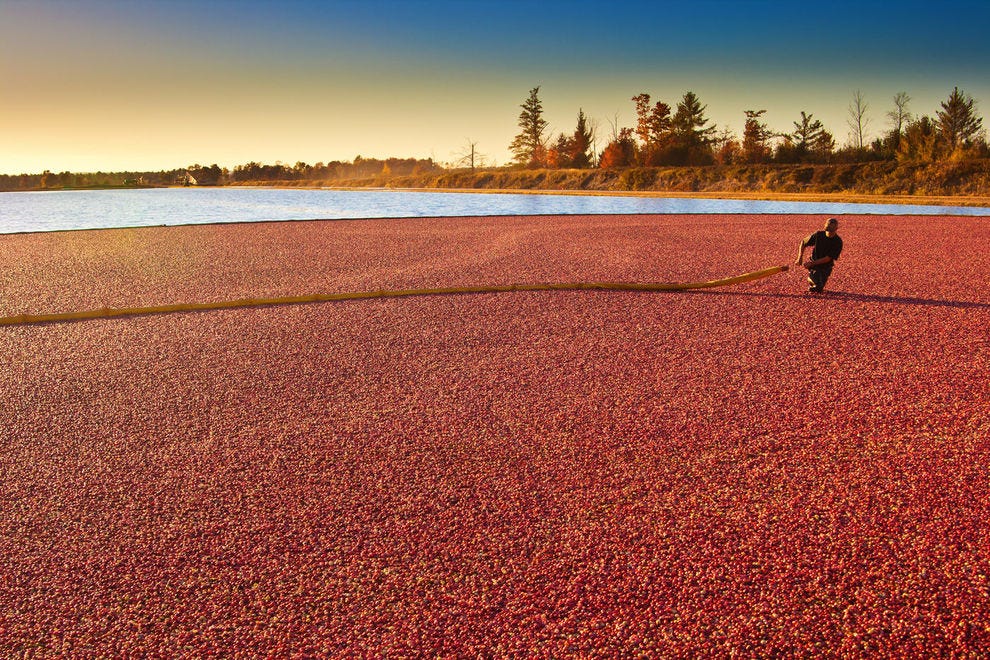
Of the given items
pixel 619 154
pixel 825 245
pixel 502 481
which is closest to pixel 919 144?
pixel 619 154

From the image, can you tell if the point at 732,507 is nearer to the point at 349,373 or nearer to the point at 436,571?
the point at 436,571

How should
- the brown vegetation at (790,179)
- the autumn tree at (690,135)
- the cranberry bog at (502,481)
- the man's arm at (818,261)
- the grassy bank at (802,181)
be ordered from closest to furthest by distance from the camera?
1. the cranberry bog at (502,481)
2. the man's arm at (818,261)
3. the grassy bank at (802,181)
4. the brown vegetation at (790,179)
5. the autumn tree at (690,135)

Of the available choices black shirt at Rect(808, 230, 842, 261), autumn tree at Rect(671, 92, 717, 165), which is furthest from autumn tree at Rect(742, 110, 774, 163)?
black shirt at Rect(808, 230, 842, 261)

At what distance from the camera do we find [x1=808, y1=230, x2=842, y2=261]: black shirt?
351 inches

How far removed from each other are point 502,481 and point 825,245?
6.86 m

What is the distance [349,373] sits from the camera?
5855 millimetres

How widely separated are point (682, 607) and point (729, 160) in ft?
211

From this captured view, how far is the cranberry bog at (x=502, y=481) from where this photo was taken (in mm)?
2699

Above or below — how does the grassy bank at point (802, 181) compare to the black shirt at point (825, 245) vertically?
above

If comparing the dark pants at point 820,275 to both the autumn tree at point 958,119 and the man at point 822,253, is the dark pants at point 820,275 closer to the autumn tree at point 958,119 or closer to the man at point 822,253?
the man at point 822,253

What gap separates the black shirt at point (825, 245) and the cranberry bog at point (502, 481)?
2.67ft

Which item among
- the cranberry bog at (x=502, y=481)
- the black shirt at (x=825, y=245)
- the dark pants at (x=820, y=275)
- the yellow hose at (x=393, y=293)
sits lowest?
the cranberry bog at (x=502, y=481)

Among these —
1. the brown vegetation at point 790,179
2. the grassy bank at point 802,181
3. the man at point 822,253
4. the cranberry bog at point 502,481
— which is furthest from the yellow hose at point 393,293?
the brown vegetation at point 790,179

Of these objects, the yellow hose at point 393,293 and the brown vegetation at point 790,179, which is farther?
the brown vegetation at point 790,179
